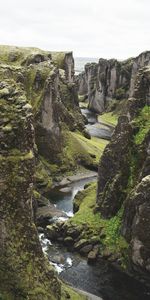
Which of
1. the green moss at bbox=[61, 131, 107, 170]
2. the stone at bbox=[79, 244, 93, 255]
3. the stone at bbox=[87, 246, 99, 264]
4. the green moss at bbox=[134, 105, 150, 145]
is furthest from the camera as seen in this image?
the green moss at bbox=[61, 131, 107, 170]

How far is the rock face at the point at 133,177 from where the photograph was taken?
2484 inches

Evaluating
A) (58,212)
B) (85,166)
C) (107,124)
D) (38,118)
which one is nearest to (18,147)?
(58,212)

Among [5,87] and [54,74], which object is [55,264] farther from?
[54,74]

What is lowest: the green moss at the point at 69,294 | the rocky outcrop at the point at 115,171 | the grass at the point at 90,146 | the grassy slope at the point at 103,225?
the grass at the point at 90,146

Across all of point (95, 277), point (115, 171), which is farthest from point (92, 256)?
point (115, 171)

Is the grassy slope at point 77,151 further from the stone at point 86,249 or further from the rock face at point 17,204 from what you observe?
the rock face at point 17,204

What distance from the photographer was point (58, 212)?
84125 millimetres

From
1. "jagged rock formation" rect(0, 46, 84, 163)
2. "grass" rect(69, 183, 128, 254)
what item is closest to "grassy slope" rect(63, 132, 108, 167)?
"jagged rock formation" rect(0, 46, 84, 163)

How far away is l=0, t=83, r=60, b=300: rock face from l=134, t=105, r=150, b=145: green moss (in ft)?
102

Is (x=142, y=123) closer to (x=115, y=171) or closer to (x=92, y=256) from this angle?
(x=115, y=171)

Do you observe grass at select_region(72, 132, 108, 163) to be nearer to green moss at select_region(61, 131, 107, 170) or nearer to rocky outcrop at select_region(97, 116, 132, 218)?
green moss at select_region(61, 131, 107, 170)

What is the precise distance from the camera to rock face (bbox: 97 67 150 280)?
207ft

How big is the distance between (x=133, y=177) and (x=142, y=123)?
340 inches

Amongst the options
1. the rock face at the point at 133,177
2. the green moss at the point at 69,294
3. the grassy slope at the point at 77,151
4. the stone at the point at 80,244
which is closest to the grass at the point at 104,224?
the rock face at the point at 133,177
